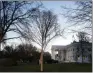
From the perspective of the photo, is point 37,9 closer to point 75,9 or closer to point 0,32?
point 0,32

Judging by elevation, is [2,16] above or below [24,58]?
above

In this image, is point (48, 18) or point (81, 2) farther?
point (48, 18)

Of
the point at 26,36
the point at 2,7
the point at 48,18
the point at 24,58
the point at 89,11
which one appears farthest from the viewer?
the point at 24,58

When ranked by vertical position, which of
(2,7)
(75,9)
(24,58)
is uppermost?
(2,7)

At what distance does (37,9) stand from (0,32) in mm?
4084

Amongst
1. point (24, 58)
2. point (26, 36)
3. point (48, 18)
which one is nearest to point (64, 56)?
point (24, 58)

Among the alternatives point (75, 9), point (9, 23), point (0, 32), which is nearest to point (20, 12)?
point (9, 23)

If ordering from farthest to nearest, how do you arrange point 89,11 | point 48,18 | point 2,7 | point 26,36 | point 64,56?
point 64,56 < point 48,18 < point 26,36 < point 2,7 < point 89,11

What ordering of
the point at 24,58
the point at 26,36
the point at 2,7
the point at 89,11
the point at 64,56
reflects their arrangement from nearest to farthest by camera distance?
the point at 89,11 < the point at 2,7 < the point at 26,36 < the point at 24,58 < the point at 64,56

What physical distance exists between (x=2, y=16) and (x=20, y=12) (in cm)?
174

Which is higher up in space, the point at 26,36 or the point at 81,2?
the point at 81,2

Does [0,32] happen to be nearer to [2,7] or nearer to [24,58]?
[2,7]

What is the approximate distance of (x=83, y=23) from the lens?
13.6 metres

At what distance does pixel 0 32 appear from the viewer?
57.3ft
